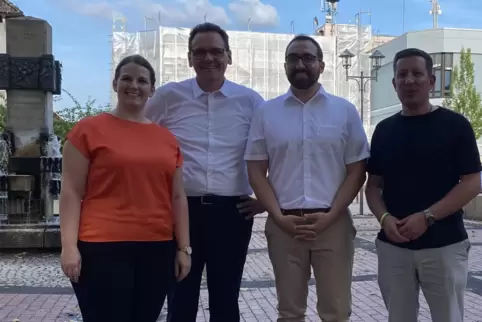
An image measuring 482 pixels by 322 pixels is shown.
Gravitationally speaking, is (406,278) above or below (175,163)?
below

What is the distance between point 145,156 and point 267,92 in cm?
3158

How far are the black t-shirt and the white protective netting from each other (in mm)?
30152

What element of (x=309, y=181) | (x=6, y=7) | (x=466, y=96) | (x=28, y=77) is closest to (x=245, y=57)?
(x=466, y=96)

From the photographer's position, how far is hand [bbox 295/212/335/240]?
10.8ft

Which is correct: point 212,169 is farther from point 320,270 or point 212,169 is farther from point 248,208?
point 320,270

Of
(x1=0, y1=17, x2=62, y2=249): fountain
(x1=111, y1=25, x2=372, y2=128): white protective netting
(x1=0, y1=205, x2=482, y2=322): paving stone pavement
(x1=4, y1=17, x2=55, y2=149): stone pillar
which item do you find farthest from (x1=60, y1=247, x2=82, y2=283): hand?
(x1=111, y1=25, x2=372, y2=128): white protective netting

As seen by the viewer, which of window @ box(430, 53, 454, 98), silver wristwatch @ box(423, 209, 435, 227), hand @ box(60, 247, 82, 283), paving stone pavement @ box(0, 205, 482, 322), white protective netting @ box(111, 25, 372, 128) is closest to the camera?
hand @ box(60, 247, 82, 283)

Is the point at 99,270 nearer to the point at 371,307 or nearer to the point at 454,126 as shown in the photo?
the point at 454,126

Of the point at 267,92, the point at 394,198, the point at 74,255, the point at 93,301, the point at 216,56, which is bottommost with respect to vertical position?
the point at 93,301

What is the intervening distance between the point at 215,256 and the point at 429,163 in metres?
1.40

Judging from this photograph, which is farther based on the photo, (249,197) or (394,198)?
(249,197)

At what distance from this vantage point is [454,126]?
3066mm

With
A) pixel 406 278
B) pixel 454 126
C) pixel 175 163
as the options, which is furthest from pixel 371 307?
pixel 175 163

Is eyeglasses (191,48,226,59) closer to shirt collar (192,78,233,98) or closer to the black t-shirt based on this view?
shirt collar (192,78,233,98)
